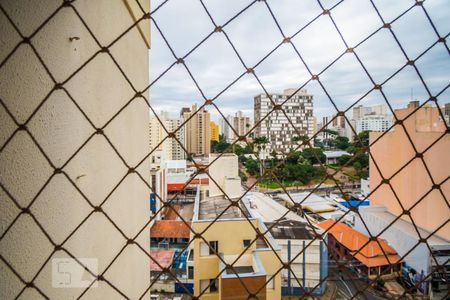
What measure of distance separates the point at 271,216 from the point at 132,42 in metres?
7.91

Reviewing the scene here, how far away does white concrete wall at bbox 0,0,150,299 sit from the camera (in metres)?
0.46

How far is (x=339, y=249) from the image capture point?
25.3ft

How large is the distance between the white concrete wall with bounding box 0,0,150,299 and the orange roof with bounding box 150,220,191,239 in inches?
348

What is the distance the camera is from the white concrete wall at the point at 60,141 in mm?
458

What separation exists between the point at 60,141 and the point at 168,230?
30.4 ft

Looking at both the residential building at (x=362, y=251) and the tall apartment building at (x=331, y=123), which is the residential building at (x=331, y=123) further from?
the residential building at (x=362, y=251)

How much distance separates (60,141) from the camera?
523mm

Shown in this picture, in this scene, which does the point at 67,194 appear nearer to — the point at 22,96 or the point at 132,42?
the point at 22,96

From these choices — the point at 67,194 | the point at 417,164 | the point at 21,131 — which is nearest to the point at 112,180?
the point at 67,194

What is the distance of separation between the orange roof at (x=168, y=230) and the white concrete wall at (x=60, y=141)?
8.84 m

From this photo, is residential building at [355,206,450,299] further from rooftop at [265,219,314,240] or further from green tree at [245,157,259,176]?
green tree at [245,157,259,176]

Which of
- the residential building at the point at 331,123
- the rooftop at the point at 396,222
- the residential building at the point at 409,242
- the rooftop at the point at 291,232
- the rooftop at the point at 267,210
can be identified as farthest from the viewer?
the rooftop at the point at 267,210

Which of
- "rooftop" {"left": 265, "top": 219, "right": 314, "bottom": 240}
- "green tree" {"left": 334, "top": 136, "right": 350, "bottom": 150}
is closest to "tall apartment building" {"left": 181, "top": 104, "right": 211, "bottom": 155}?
"green tree" {"left": 334, "top": 136, "right": 350, "bottom": 150}

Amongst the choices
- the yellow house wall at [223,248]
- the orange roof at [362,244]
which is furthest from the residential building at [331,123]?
the orange roof at [362,244]
